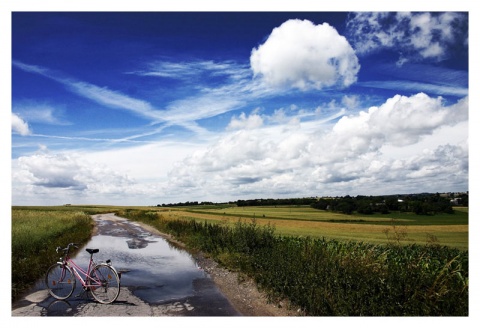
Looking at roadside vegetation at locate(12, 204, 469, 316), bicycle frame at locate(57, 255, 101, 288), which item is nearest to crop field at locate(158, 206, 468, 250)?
roadside vegetation at locate(12, 204, 469, 316)

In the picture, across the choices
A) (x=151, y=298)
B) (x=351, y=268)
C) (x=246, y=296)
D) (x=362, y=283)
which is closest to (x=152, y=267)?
(x=151, y=298)

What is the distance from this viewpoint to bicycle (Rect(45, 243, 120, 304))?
A: 8.51m

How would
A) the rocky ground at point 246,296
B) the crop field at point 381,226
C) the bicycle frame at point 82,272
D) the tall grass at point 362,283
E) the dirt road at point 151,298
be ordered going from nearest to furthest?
the tall grass at point 362,283 < the dirt road at point 151,298 < the rocky ground at point 246,296 < the bicycle frame at point 82,272 < the crop field at point 381,226

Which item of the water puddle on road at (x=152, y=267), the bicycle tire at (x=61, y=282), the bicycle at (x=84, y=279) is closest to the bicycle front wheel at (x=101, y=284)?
the bicycle at (x=84, y=279)

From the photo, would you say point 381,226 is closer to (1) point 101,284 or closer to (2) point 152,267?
(2) point 152,267

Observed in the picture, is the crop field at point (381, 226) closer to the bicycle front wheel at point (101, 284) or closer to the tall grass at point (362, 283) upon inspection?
the tall grass at point (362, 283)

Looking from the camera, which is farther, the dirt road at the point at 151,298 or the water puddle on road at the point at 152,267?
the water puddle on road at the point at 152,267

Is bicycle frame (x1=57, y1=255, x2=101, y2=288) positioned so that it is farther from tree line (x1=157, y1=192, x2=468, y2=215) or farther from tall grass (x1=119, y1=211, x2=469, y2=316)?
tree line (x1=157, y1=192, x2=468, y2=215)

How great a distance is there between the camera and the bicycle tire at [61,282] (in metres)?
8.73

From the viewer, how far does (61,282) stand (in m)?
8.84

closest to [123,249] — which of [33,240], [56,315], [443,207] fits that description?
[33,240]

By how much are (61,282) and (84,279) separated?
2.37ft

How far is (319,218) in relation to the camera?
32.5 metres
